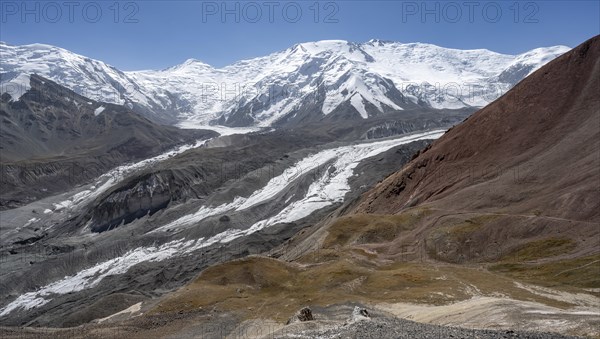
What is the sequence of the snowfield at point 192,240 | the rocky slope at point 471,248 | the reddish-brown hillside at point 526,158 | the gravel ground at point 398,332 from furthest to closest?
the snowfield at point 192,240 < the reddish-brown hillside at point 526,158 < the rocky slope at point 471,248 < the gravel ground at point 398,332

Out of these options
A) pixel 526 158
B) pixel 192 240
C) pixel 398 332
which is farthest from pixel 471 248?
pixel 192 240

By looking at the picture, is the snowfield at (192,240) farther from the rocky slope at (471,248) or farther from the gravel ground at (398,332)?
the gravel ground at (398,332)

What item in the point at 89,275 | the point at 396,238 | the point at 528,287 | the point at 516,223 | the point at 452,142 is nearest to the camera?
the point at 528,287

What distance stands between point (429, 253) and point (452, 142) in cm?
4519

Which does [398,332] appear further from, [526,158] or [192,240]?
[192,240]

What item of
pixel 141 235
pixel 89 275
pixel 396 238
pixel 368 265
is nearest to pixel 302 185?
pixel 141 235

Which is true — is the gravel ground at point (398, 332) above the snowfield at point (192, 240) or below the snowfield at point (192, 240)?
above

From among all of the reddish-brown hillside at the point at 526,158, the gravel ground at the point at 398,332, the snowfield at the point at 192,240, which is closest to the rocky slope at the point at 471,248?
the gravel ground at the point at 398,332

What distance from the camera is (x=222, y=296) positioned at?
2181 inches

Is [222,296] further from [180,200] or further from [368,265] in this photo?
[180,200]

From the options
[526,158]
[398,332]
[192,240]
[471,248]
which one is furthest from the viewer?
[192,240]

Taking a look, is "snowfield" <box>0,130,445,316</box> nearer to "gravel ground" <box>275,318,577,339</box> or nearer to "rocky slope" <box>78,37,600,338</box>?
"rocky slope" <box>78,37,600,338</box>

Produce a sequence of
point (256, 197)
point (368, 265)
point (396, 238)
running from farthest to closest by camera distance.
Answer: point (256, 197) < point (396, 238) < point (368, 265)

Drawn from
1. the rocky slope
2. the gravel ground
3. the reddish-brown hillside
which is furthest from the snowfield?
the gravel ground
